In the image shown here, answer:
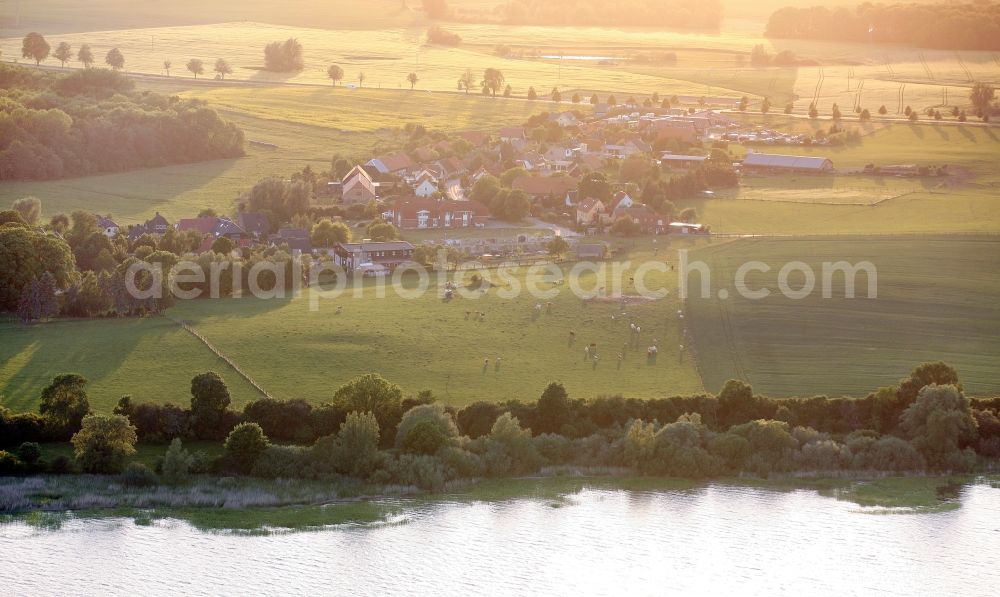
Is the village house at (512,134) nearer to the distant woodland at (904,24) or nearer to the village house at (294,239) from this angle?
the village house at (294,239)

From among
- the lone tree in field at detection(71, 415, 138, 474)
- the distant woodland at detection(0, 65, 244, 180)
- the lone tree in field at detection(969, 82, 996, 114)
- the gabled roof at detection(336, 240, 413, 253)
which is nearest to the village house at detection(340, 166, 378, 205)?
the gabled roof at detection(336, 240, 413, 253)

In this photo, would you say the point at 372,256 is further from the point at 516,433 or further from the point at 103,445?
the point at 103,445

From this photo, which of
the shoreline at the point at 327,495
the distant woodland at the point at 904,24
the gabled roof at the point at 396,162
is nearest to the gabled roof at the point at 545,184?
the gabled roof at the point at 396,162

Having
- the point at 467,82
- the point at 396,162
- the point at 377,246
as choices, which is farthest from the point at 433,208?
the point at 467,82

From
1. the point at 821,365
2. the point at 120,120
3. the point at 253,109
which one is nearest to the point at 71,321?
the point at 821,365

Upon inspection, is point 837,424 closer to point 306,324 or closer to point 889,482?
point 889,482

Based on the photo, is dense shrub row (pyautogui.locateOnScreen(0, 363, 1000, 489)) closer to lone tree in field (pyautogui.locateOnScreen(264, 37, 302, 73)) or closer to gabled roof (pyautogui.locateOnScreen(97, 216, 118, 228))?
gabled roof (pyautogui.locateOnScreen(97, 216, 118, 228))
